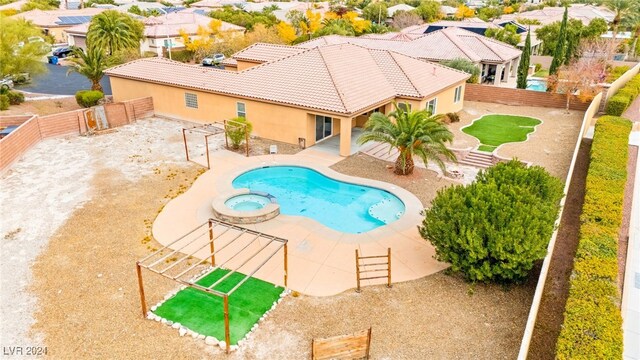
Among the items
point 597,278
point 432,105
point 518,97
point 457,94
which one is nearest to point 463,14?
point 518,97

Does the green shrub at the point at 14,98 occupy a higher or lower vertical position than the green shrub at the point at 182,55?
lower

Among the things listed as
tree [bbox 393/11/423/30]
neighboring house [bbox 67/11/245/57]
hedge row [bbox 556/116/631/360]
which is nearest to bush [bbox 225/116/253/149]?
hedge row [bbox 556/116/631/360]

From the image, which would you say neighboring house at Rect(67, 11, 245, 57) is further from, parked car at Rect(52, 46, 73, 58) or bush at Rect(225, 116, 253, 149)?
bush at Rect(225, 116, 253, 149)

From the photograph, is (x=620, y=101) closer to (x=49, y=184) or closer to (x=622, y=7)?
(x=622, y=7)

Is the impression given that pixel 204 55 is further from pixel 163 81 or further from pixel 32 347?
pixel 32 347

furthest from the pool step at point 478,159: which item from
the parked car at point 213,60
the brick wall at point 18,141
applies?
the parked car at point 213,60

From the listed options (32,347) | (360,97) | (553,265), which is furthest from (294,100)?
(32,347)

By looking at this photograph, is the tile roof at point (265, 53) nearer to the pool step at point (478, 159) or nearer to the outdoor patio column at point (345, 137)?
the outdoor patio column at point (345, 137)
